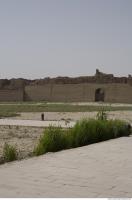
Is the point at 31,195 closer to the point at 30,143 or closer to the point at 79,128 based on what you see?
the point at 79,128

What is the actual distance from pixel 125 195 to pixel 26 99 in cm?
6426

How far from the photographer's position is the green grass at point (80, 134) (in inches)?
395

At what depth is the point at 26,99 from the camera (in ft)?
227

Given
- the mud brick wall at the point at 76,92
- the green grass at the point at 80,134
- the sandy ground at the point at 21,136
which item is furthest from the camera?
the mud brick wall at the point at 76,92

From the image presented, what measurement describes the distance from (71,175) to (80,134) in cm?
502

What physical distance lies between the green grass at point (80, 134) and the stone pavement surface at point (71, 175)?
1.85 ft

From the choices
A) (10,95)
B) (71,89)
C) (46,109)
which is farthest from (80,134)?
(10,95)

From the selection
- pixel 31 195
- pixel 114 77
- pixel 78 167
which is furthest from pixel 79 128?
pixel 114 77

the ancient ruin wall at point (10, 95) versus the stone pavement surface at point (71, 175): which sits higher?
the ancient ruin wall at point (10, 95)

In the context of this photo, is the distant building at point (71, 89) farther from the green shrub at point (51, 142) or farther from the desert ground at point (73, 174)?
the desert ground at point (73, 174)

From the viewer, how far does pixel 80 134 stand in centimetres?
1180

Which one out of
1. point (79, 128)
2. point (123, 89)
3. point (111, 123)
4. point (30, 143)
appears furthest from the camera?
point (123, 89)

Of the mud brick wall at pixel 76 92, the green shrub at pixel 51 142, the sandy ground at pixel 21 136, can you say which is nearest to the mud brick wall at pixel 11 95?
the mud brick wall at pixel 76 92

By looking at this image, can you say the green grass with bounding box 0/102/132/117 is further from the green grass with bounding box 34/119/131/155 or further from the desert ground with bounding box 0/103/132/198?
the desert ground with bounding box 0/103/132/198
